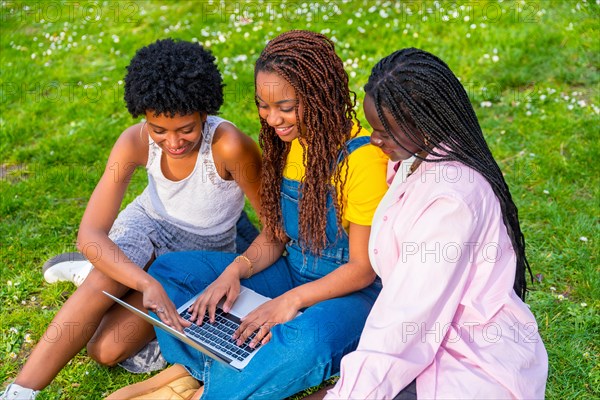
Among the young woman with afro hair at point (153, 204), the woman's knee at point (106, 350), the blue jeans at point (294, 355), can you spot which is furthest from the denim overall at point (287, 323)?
the woman's knee at point (106, 350)

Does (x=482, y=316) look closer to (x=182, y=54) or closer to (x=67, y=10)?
(x=182, y=54)

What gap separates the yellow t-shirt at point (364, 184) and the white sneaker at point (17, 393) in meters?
1.52

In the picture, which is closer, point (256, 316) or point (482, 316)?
point (482, 316)

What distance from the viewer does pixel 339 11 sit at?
6.66 m

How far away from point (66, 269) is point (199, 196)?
1.01m

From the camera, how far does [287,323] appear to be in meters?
2.87

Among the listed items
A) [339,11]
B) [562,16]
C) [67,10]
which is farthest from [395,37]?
[67,10]

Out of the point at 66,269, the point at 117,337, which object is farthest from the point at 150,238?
the point at 66,269

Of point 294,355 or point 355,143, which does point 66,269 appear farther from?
point 355,143

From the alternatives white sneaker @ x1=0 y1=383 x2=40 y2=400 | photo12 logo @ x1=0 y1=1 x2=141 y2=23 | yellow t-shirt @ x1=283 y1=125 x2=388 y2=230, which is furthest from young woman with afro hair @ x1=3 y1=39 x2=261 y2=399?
photo12 logo @ x1=0 y1=1 x2=141 y2=23

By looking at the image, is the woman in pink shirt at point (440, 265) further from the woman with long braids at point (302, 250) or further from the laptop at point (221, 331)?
the laptop at point (221, 331)

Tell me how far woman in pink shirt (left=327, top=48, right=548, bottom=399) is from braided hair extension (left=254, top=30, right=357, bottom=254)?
1.20 ft

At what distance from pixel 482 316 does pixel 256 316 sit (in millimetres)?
988

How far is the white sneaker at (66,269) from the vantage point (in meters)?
3.90
